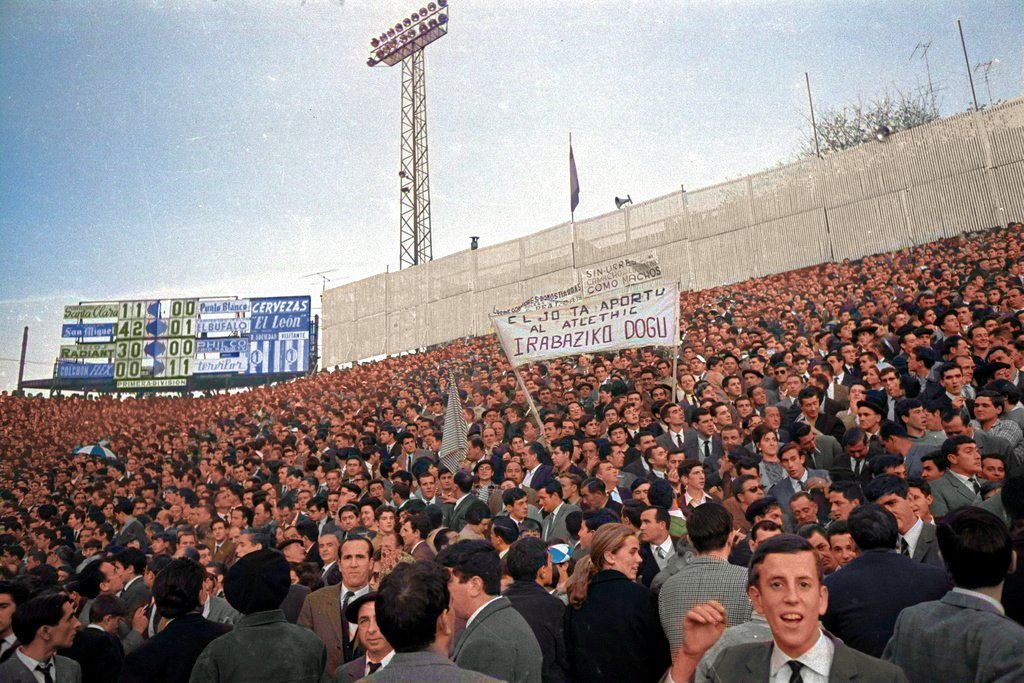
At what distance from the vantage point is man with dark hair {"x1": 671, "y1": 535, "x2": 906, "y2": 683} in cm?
234

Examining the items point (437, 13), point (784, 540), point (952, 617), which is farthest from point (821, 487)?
point (437, 13)

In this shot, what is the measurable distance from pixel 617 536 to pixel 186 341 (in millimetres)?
42583

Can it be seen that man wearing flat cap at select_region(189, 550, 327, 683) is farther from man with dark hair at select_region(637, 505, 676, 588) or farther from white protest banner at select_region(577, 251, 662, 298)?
white protest banner at select_region(577, 251, 662, 298)

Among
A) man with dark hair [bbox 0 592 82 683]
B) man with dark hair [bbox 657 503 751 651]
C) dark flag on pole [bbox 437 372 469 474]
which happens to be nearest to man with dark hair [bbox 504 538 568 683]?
man with dark hair [bbox 657 503 751 651]

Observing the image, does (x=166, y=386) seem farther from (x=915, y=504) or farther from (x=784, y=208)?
(x=915, y=504)

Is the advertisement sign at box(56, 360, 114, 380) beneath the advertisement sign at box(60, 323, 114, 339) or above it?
beneath

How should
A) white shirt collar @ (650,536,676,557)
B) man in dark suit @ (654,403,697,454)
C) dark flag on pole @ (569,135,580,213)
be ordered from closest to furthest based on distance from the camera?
white shirt collar @ (650,536,676,557) → man in dark suit @ (654,403,697,454) → dark flag on pole @ (569,135,580,213)

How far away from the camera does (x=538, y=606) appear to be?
4.30m

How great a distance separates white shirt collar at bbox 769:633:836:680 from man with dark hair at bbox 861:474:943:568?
7.71 feet

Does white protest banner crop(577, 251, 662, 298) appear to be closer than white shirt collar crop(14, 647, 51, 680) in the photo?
No

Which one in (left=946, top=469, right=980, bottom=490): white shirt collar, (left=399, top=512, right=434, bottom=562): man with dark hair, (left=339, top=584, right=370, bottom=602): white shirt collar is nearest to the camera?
(left=339, top=584, right=370, bottom=602): white shirt collar

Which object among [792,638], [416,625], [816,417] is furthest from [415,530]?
[792,638]

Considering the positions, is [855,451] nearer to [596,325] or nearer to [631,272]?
[596,325]

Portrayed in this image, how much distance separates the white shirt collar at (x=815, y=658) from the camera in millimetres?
2334
